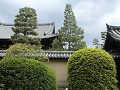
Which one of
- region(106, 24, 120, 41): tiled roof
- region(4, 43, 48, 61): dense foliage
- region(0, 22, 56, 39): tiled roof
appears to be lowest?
region(4, 43, 48, 61): dense foliage

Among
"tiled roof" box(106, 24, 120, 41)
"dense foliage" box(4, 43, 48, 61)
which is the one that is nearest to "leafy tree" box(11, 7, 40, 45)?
"dense foliage" box(4, 43, 48, 61)

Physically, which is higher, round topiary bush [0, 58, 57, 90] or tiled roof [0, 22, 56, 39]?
tiled roof [0, 22, 56, 39]

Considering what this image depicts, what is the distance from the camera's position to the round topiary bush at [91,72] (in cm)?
1458

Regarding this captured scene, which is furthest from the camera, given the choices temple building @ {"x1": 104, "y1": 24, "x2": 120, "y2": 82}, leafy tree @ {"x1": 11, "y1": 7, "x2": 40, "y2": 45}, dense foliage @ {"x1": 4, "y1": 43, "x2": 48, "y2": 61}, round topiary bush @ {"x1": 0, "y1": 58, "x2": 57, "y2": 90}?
leafy tree @ {"x1": 11, "y1": 7, "x2": 40, "y2": 45}

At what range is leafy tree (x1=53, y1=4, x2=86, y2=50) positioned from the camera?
40.1 meters

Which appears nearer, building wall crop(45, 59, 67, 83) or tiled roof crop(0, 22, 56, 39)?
building wall crop(45, 59, 67, 83)

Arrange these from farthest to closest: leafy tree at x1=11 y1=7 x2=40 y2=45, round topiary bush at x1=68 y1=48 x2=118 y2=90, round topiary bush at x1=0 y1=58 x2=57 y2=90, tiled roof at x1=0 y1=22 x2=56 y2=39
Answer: tiled roof at x1=0 y1=22 x2=56 y2=39 → leafy tree at x1=11 y1=7 x2=40 y2=45 → round topiary bush at x1=68 y1=48 x2=118 y2=90 → round topiary bush at x1=0 y1=58 x2=57 y2=90

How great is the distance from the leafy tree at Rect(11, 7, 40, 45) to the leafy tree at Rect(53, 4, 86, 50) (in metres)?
9.52

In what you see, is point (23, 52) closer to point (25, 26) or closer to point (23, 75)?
point (23, 75)

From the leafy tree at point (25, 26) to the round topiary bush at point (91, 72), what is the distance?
545 inches

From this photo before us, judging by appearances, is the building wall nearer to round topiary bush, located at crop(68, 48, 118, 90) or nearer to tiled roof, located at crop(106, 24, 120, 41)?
tiled roof, located at crop(106, 24, 120, 41)

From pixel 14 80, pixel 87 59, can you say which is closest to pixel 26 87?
pixel 14 80

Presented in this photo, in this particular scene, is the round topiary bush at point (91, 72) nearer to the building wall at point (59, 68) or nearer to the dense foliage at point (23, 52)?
the dense foliage at point (23, 52)

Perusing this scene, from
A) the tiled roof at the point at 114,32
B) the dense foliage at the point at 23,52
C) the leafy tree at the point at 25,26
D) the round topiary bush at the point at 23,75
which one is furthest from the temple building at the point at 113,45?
the round topiary bush at the point at 23,75
